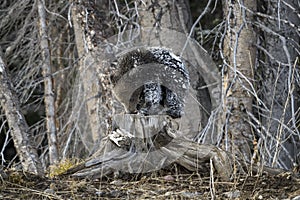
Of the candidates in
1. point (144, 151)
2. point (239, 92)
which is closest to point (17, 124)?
point (144, 151)

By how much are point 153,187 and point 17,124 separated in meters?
1.39

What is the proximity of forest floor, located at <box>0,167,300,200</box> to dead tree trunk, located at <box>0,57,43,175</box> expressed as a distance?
0.90m

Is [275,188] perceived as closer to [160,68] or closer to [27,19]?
[160,68]

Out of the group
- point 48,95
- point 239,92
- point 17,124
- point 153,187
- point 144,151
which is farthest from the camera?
Result: point 48,95

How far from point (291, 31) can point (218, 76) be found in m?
0.77

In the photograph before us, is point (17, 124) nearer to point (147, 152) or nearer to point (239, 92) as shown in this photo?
point (147, 152)

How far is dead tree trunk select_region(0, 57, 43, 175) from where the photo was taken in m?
4.72

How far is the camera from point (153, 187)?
3750mm

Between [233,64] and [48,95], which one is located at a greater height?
[233,64]

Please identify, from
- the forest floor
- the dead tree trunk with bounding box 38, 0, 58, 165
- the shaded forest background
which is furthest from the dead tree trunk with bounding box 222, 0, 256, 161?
the forest floor

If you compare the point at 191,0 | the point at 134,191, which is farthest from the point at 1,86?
the point at 191,0

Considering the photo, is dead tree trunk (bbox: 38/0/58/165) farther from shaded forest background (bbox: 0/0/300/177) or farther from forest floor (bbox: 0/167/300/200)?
forest floor (bbox: 0/167/300/200)

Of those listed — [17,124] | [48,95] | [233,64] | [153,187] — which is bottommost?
[153,187]

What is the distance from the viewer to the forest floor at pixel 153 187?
3.53 metres
